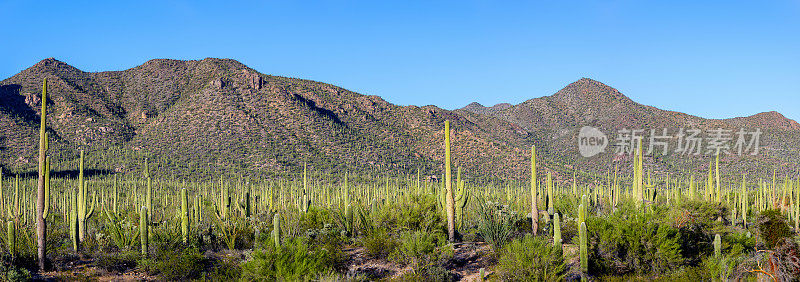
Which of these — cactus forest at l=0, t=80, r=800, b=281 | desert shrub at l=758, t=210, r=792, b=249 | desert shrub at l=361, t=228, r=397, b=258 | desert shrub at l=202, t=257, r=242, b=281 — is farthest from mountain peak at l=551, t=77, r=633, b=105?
desert shrub at l=202, t=257, r=242, b=281

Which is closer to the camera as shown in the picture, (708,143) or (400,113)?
(708,143)

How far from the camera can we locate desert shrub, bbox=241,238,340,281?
962cm

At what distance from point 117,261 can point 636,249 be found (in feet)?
36.9

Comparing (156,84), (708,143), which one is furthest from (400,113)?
(708,143)

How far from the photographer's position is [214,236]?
50.5 ft

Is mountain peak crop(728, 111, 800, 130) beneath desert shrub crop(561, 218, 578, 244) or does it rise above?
above

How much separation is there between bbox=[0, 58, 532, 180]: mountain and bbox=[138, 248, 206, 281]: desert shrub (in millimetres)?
35469

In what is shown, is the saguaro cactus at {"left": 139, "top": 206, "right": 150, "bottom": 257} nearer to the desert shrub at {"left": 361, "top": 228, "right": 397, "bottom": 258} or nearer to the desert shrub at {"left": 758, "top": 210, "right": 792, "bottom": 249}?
the desert shrub at {"left": 361, "top": 228, "right": 397, "bottom": 258}

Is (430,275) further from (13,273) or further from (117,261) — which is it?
(13,273)

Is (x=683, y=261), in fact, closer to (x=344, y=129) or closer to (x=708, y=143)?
(x=344, y=129)

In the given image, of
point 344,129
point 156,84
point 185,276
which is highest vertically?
point 156,84

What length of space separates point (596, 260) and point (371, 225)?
6.81 meters

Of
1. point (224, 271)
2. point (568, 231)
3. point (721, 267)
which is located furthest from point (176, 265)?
point (721, 267)

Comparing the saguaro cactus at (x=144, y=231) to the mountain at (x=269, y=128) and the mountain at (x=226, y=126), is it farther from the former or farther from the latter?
the mountain at (x=226, y=126)
